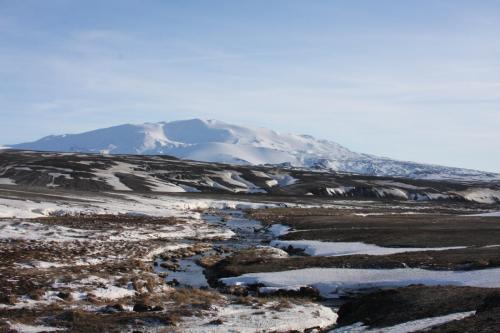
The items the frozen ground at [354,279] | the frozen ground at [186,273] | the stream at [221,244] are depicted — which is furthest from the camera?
the stream at [221,244]

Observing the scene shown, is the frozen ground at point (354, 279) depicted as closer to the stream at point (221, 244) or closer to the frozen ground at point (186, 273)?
the frozen ground at point (186, 273)

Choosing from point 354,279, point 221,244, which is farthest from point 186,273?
point 221,244

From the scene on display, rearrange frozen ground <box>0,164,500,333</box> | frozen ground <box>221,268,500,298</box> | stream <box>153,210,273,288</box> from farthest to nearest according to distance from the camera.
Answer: stream <box>153,210,273,288</box>
frozen ground <box>221,268,500,298</box>
frozen ground <box>0,164,500,333</box>

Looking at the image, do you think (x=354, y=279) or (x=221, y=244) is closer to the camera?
(x=354, y=279)

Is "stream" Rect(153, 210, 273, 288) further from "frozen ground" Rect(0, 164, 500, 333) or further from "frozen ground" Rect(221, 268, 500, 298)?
"frozen ground" Rect(221, 268, 500, 298)

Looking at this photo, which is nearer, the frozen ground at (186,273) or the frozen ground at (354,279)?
the frozen ground at (186,273)

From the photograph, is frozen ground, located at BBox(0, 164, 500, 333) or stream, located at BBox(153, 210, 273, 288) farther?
stream, located at BBox(153, 210, 273, 288)

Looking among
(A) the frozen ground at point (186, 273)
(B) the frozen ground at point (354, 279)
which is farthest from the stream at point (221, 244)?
(B) the frozen ground at point (354, 279)

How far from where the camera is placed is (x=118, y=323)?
21.2 metres

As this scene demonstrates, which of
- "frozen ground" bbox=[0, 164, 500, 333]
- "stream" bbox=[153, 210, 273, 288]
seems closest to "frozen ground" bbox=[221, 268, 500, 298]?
"frozen ground" bbox=[0, 164, 500, 333]

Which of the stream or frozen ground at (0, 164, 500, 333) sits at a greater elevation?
frozen ground at (0, 164, 500, 333)

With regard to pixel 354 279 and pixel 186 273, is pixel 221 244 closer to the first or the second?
pixel 186 273

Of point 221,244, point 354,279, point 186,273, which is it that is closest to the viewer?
point 354,279

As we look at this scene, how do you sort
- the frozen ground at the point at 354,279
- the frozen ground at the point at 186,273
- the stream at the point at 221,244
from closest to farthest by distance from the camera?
the frozen ground at the point at 186,273 → the frozen ground at the point at 354,279 → the stream at the point at 221,244
